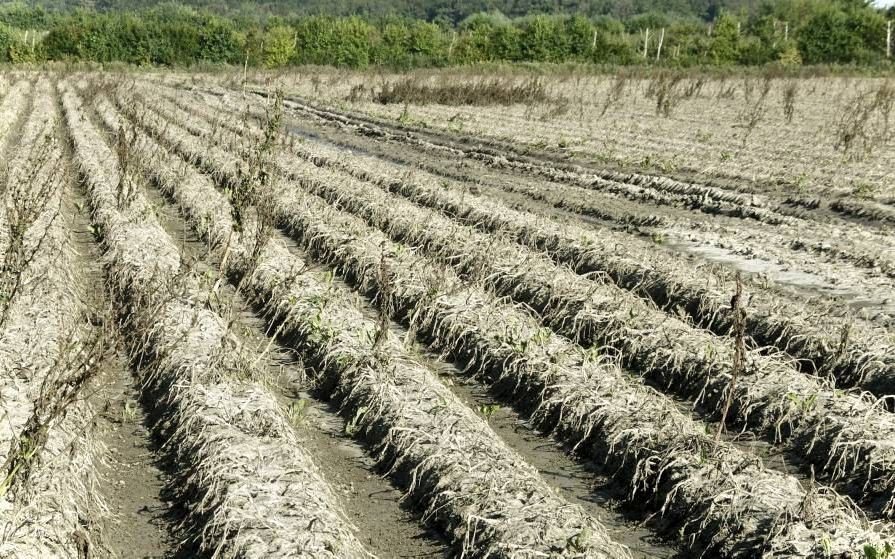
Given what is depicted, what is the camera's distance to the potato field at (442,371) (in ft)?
16.4

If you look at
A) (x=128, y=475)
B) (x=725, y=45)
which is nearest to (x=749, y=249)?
(x=128, y=475)

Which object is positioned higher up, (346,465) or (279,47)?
(279,47)

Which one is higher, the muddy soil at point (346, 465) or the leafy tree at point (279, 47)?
the leafy tree at point (279, 47)

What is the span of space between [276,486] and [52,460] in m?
1.25

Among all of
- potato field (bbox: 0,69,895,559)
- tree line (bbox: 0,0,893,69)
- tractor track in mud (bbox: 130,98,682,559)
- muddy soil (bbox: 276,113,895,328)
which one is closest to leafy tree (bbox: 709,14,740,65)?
tree line (bbox: 0,0,893,69)

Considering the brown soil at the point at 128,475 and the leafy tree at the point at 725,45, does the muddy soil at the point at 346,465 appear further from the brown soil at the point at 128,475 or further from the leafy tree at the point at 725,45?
the leafy tree at the point at 725,45

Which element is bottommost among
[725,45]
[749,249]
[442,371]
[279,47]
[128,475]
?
[128,475]

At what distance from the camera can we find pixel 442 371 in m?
7.57

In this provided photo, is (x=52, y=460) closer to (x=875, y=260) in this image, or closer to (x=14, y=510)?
(x=14, y=510)

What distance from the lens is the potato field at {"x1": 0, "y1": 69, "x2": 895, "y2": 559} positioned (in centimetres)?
499

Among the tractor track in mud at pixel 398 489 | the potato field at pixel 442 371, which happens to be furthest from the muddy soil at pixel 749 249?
the tractor track in mud at pixel 398 489

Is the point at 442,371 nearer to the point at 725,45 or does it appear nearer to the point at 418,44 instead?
the point at 725,45

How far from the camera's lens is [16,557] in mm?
4316

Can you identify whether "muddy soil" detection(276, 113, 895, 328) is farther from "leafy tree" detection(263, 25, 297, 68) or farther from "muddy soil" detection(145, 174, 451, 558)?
"leafy tree" detection(263, 25, 297, 68)
